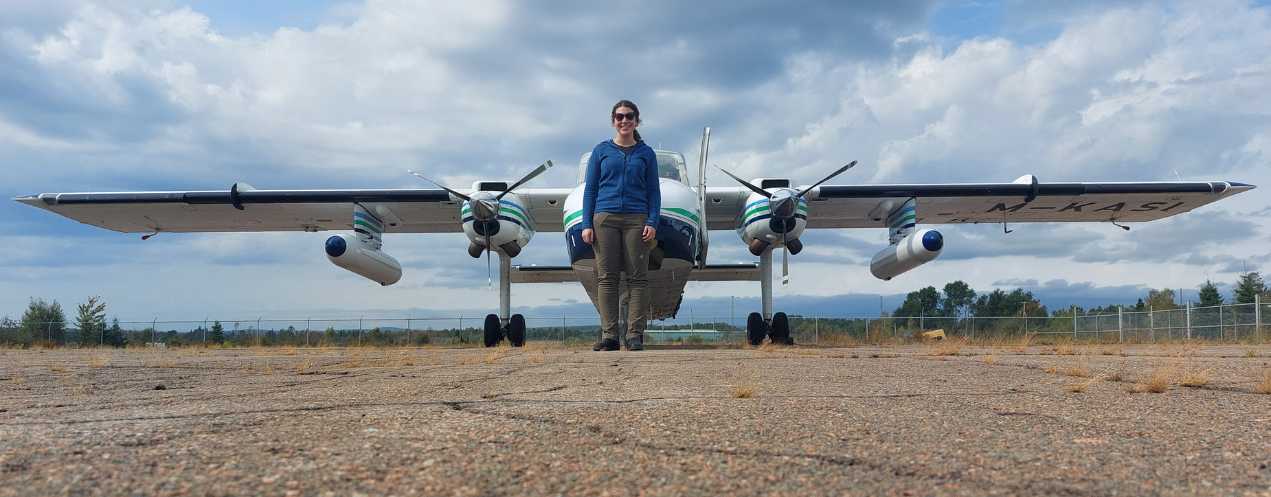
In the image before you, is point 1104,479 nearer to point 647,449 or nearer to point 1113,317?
point 647,449

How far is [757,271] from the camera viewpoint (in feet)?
45.9

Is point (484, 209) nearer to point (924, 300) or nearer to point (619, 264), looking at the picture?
point (619, 264)

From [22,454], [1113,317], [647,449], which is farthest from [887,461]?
[1113,317]

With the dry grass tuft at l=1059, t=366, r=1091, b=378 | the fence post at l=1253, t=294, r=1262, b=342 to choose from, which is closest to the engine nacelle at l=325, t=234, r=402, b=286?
the dry grass tuft at l=1059, t=366, r=1091, b=378

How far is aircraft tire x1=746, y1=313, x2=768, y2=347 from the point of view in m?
13.3

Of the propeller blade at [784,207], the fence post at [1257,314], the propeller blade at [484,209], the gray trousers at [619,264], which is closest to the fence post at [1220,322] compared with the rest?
the fence post at [1257,314]

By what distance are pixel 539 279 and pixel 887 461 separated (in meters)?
13.1

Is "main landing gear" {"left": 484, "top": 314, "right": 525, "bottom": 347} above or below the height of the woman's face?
below

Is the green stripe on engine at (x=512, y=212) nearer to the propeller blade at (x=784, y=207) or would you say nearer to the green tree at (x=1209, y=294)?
the propeller blade at (x=784, y=207)

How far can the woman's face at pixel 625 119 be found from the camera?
761 centimetres

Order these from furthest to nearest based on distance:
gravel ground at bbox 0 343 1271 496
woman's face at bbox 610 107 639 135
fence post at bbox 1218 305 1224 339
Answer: fence post at bbox 1218 305 1224 339
woman's face at bbox 610 107 639 135
gravel ground at bbox 0 343 1271 496

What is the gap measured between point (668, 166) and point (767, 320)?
335 cm

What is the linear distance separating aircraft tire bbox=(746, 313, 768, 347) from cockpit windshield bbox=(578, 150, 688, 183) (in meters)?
2.96

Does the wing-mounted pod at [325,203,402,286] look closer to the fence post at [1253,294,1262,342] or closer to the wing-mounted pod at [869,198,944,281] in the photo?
the wing-mounted pod at [869,198,944,281]
